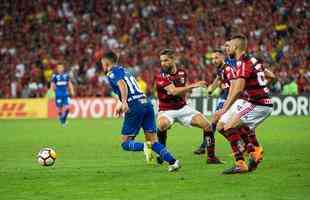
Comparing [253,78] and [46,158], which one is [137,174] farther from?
[253,78]

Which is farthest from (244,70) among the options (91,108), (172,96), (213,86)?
(91,108)

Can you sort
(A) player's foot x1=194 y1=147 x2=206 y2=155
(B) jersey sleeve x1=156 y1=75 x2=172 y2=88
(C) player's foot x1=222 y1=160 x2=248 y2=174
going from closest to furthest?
(C) player's foot x1=222 y1=160 x2=248 y2=174
(B) jersey sleeve x1=156 y1=75 x2=172 y2=88
(A) player's foot x1=194 y1=147 x2=206 y2=155

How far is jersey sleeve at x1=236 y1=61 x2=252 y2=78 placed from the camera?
11.7 metres

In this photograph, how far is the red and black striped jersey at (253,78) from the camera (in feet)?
38.6

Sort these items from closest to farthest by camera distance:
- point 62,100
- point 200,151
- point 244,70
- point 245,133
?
point 244,70
point 245,133
point 200,151
point 62,100

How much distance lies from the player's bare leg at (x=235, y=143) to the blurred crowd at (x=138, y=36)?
20863mm

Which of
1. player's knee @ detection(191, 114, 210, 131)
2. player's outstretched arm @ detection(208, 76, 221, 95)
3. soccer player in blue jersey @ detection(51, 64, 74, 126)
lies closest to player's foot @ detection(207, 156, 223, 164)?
player's knee @ detection(191, 114, 210, 131)

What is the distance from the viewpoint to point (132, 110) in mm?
12820

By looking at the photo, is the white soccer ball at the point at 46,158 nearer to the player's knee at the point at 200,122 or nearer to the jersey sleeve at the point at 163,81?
the jersey sleeve at the point at 163,81

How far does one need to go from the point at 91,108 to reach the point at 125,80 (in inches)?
876

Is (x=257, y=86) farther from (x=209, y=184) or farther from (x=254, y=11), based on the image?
(x=254, y=11)

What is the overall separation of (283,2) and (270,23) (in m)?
1.31

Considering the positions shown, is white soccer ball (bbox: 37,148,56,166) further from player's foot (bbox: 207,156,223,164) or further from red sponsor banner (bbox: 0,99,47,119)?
red sponsor banner (bbox: 0,99,47,119)

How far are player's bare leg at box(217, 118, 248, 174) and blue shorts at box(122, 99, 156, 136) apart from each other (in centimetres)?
144
